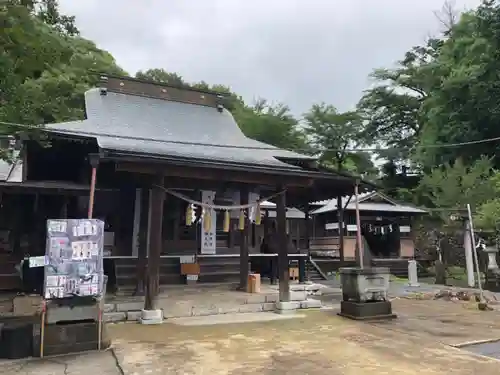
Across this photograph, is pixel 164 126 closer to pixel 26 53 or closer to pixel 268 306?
pixel 268 306

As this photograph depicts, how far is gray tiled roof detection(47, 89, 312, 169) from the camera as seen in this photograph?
10.9 meters

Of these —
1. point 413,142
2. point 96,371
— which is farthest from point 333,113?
point 96,371

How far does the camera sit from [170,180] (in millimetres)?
9883

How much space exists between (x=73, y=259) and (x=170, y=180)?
3.69 m

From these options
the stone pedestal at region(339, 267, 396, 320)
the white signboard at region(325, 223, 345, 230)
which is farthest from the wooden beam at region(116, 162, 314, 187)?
the white signboard at region(325, 223, 345, 230)

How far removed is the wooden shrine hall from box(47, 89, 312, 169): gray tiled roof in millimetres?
37

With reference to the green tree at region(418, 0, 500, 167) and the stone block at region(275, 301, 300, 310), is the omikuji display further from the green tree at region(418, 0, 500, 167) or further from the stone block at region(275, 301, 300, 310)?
the green tree at region(418, 0, 500, 167)

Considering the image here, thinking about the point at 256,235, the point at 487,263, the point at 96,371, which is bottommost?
the point at 96,371

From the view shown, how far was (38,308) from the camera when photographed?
373 inches

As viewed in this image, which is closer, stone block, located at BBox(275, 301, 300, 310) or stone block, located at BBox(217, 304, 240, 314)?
stone block, located at BBox(217, 304, 240, 314)

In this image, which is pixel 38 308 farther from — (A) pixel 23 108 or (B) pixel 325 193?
(B) pixel 325 193

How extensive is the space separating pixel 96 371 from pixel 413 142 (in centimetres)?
3143

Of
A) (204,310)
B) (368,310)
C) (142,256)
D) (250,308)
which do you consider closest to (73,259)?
(142,256)

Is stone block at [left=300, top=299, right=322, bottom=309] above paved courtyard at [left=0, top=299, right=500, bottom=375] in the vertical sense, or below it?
above
